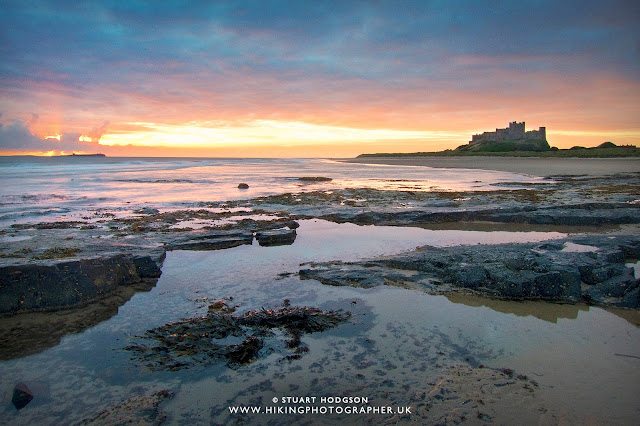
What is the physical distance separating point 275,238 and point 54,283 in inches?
162

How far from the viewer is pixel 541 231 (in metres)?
8.87

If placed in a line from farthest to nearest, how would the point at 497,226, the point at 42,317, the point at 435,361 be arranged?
the point at 497,226 → the point at 42,317 → the point at 435,361

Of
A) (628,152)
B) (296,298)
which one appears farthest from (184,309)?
(628,152)

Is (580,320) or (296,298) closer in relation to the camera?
(580,320)

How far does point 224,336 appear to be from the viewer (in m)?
4.00

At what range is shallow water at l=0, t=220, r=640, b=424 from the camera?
9.93ft

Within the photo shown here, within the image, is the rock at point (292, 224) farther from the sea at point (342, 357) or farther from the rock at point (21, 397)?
the rock at point (21, 397)

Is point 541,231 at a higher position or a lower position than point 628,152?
lower

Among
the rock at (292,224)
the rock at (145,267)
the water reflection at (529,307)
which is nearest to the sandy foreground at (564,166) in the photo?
the rock at (292,224)

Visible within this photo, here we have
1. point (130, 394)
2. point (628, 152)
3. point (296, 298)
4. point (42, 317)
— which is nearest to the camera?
point (130, 394)

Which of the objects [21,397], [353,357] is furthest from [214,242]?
[353,357]

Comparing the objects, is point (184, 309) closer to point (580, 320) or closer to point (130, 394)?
point (130, 394)

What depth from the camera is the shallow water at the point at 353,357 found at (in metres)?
3.03

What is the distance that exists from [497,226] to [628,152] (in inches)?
2450
